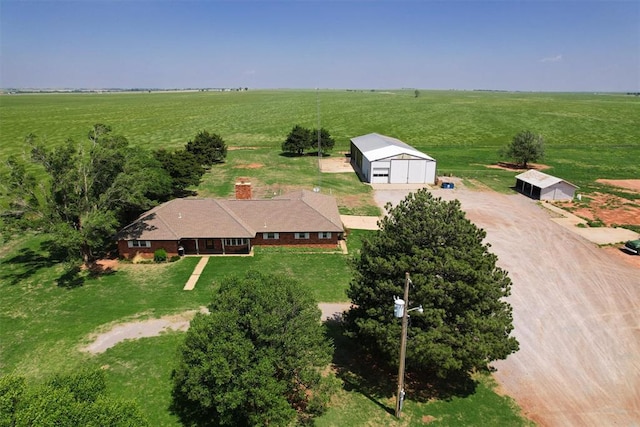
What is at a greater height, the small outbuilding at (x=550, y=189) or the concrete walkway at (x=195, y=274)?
the small outbuilding at (x=550, y=189)

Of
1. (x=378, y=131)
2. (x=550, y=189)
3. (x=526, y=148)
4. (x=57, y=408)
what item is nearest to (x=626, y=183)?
(x=526, y=148)

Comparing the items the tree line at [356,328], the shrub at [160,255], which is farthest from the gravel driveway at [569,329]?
the shrub at [160,255]

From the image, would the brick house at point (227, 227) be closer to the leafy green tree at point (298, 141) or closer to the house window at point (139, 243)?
the house window at point (139, 243)

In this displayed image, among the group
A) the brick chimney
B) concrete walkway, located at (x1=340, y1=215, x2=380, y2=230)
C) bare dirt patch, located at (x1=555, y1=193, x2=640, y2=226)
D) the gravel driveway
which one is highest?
the brick chimney

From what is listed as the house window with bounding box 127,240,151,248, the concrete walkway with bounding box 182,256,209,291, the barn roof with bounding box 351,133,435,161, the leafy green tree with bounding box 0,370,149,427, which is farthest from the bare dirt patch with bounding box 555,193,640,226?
the leafy green tree with bounding box 0,370,149,427

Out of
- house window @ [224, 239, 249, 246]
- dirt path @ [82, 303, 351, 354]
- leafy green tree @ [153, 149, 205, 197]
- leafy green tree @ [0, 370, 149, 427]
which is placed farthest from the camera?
leafy green tree @ [153, 149, 205, 197]

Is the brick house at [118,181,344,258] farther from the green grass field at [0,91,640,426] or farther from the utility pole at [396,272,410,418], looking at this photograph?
the utility pole at [396,272,410,418]
